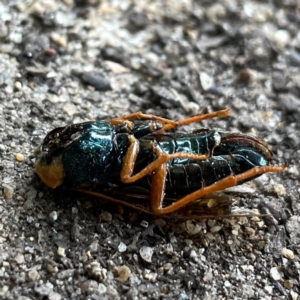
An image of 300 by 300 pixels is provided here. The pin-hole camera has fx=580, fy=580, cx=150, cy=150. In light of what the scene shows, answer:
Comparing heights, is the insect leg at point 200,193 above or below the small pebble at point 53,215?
above

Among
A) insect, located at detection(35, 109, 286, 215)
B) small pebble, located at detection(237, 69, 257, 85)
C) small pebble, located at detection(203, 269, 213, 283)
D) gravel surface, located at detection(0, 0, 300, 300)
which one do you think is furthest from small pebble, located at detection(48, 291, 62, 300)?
small pebble, located at detection(237, 69, 257, 85)

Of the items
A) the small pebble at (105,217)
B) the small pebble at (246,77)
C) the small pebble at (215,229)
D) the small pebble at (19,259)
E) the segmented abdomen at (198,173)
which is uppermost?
the segmented abdomen at (198,173)

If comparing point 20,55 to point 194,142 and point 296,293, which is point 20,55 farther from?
point 296,293

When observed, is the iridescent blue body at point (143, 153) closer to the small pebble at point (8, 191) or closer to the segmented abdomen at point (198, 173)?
the segmented abdomen at point (198, 173)

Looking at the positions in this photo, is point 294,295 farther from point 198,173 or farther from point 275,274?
point 198,173

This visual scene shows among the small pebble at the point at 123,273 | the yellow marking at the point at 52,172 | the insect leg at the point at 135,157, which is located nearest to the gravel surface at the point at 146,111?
the small pebble at the point at 123,273

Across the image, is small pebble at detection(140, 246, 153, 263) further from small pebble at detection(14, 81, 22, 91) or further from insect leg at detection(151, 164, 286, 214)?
small pebble at detection(14, 81, 22, 91)
